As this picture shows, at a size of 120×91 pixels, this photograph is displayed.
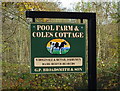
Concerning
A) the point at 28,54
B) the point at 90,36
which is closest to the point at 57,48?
the point at 90,36

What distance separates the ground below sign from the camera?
15.9ft

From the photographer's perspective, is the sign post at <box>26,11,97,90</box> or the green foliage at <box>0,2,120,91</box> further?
the green foliage at <box>0,2,120,91</box>

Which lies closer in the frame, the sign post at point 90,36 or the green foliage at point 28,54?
the sign post at point 90,36

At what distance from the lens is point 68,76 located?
6.69 metres

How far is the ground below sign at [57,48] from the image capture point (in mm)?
4848

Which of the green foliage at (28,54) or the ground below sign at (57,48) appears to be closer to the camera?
the ground below sign at (57,48)

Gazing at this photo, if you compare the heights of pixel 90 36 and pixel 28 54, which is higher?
pixel 90 36

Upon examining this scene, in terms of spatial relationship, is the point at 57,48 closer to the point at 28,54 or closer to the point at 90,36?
the point at 90,36

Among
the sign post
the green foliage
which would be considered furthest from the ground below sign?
the green foliage

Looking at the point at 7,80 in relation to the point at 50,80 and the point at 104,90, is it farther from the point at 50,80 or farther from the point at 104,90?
the point at 104,90

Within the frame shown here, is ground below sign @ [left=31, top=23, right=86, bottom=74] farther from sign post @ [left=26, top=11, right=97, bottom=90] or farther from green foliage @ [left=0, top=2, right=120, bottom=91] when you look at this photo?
green foliage @ [left=0, top=2, right=120, bottom=91]

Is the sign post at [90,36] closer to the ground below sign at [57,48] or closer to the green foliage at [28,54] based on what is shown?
the ground below sign at [57,48]

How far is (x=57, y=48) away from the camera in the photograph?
4.89 m

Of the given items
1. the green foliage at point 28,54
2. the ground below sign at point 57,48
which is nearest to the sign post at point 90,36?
the ground below sign at point 57,48
